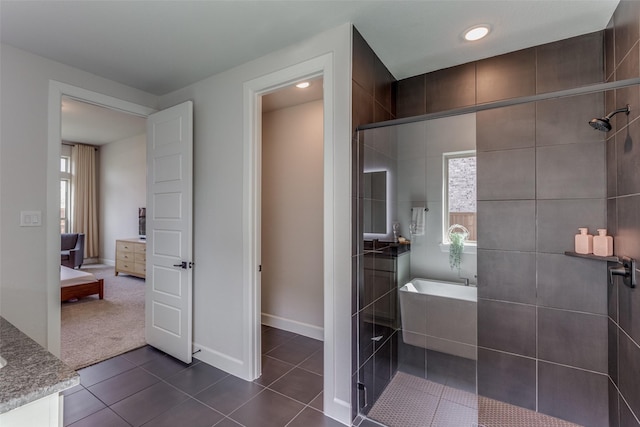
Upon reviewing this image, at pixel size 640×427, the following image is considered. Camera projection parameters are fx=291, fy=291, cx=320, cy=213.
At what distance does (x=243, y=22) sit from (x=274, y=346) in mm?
2742

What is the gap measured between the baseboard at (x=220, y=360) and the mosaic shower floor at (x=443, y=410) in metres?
1.06

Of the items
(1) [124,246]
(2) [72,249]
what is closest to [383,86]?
(1) [124,246]

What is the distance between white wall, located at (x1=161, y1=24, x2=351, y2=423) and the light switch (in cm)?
109

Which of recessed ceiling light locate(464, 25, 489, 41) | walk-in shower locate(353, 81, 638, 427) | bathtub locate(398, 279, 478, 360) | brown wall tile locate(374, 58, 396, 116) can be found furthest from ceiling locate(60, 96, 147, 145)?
bathtub locate(398, 279, 478, 360)

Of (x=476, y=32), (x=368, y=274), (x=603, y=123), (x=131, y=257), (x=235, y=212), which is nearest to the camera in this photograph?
(x=603, y=123)

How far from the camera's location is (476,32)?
190 centimetres

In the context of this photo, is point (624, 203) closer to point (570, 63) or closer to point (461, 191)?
point (461, 191)

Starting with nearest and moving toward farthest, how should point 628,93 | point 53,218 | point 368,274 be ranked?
point 628,93
point 368,274
point 53,218

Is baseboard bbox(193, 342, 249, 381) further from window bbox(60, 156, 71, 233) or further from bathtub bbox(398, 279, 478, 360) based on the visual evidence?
window bbox(60, 156, 71, 233)

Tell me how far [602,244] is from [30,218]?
378 cm

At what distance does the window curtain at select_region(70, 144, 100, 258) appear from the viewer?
265 inches

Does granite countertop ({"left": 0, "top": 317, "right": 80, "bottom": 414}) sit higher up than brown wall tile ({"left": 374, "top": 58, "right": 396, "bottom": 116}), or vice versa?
brown wall tile ({"left": 374, "top": 58, "right": 396, "bottom": 116})

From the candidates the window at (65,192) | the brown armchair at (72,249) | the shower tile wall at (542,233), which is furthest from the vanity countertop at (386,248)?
the window at (65,192)

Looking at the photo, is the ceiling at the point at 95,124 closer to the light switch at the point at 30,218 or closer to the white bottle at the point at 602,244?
the light switch at the point at 30,218
